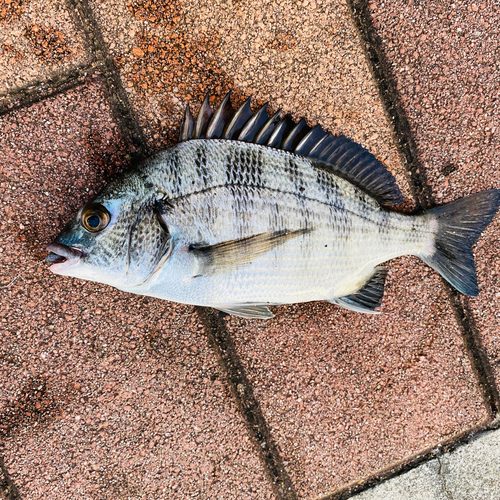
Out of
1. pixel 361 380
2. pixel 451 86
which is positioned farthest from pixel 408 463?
pixel 451 86

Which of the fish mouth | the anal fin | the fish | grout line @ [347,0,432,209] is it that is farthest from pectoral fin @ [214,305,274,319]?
grout line @ [347,0,432,209]

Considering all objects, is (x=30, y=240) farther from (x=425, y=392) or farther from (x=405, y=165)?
(x=425, y=392)

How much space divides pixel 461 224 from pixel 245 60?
1473 mm

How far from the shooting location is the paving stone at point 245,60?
80.4 inches

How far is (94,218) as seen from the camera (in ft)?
5.44

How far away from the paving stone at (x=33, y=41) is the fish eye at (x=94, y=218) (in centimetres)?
89

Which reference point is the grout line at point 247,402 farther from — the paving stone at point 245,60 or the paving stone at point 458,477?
the paving stone at point 245,60

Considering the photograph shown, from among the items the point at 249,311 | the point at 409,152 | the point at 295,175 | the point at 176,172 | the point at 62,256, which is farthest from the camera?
the point at 409,152

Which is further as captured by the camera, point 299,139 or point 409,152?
point 409,152

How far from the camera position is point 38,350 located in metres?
2.06

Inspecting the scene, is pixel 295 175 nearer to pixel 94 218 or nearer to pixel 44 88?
pixel 94 218

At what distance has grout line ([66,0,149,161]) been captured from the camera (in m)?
2.01

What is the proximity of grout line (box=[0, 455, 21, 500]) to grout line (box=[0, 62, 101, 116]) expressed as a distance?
1.89m

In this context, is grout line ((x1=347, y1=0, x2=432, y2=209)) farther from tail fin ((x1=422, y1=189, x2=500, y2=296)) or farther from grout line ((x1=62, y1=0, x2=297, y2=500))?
grout line ((x1=62, y1=0, x2=297, y2=500))
